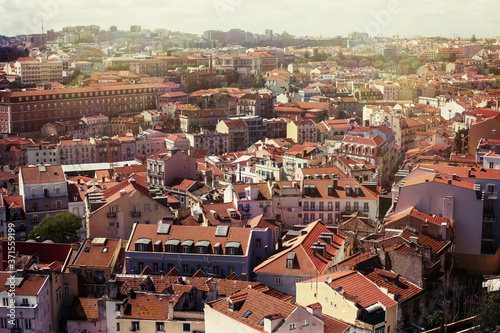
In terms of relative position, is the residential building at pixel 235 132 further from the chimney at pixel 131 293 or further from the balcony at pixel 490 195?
the chimney at pixel 131 293

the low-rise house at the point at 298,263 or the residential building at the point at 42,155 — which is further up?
the low-rise house at the point at 298,263

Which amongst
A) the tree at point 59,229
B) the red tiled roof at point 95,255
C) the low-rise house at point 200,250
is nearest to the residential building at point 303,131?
the tree at point 59,229

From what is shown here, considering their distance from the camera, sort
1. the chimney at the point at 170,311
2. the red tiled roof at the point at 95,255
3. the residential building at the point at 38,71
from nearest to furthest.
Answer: the chimney at the point at 170,311 → the red tiled roof at the point at 95,255 → the residential building at the point at 38,71

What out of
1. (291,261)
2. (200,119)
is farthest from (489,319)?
(200,119)

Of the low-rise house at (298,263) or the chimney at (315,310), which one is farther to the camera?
the low-rise house at (298,263)

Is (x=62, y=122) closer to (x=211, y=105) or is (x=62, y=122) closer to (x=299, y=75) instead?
(x=211, y=105)

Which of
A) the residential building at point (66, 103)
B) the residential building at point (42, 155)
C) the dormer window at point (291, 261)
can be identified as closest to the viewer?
the dormer window at point (291, 261)

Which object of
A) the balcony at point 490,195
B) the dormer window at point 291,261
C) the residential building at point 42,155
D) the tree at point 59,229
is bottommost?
the residential building at point 42,155
